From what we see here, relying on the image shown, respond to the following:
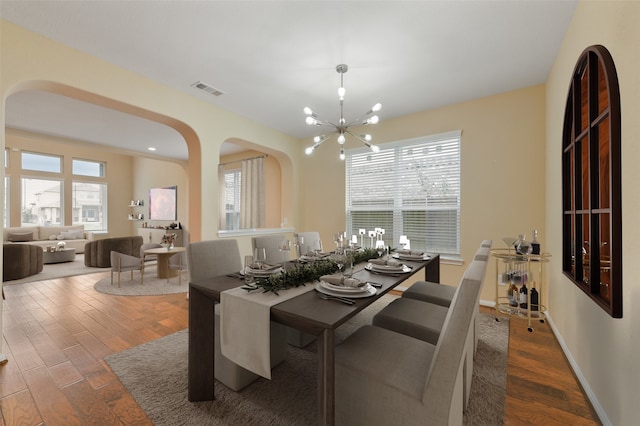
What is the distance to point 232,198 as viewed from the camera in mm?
6367

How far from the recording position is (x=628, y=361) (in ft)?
4.29

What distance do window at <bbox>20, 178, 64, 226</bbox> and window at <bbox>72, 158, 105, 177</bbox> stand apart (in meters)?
0.60

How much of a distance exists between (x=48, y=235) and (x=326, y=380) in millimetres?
9490

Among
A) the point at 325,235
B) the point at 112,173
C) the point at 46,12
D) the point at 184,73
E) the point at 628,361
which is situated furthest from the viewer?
the point at 112,173

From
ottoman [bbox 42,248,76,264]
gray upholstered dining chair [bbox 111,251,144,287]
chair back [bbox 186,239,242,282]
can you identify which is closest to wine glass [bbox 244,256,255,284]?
chair back [bbox 186,239,242,282]

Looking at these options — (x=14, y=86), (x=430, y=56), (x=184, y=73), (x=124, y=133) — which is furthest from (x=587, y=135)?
(x=124, y=133)

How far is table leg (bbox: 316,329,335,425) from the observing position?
113 centimetres

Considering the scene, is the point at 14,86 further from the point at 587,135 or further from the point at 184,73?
the point at 587,135

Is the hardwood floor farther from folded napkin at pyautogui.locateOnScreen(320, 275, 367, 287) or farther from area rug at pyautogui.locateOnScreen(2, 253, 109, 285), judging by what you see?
area rug at pyautogui.locateOnScreen(2, 253, 109, 285)

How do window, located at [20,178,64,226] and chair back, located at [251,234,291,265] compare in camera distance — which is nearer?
chair back, located at [251,234,291,265]

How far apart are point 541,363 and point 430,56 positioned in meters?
2.79

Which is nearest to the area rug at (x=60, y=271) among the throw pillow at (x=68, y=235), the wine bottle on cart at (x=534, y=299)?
the throw pillow at (x=68, y=235)

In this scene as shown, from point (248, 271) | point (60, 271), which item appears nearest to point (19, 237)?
point (60, 271)

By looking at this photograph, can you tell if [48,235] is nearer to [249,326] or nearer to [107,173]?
[107,173]
